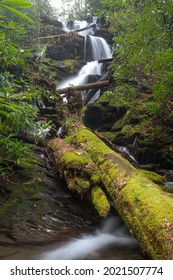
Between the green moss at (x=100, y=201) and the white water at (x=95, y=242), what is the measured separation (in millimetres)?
411

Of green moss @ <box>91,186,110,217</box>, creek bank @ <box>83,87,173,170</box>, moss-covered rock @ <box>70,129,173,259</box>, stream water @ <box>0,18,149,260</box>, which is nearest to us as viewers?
moss-covered rock @ <box>70,129,173,259</box>

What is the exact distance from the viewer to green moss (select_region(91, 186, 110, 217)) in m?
4.19

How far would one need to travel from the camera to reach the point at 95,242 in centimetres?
391

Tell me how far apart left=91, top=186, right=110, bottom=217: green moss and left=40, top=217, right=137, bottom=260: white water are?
411 mm

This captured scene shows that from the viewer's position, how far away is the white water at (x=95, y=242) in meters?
3.42

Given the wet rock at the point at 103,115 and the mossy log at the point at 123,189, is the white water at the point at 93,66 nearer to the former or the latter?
the wet rock at the point at 103,115

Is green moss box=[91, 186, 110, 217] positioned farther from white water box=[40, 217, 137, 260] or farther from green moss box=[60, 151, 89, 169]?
green moss box=[60, 151, 89, 169]

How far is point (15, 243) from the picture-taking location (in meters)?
3.38

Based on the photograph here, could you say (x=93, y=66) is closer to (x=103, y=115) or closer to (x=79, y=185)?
(x=103, y=115)

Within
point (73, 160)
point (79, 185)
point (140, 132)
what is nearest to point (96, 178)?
point (79, 185)

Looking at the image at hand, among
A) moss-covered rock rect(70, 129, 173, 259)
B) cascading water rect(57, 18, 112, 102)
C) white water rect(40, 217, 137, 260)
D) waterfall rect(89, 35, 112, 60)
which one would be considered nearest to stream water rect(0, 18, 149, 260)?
white water rect(40, 217, 137, 260)
